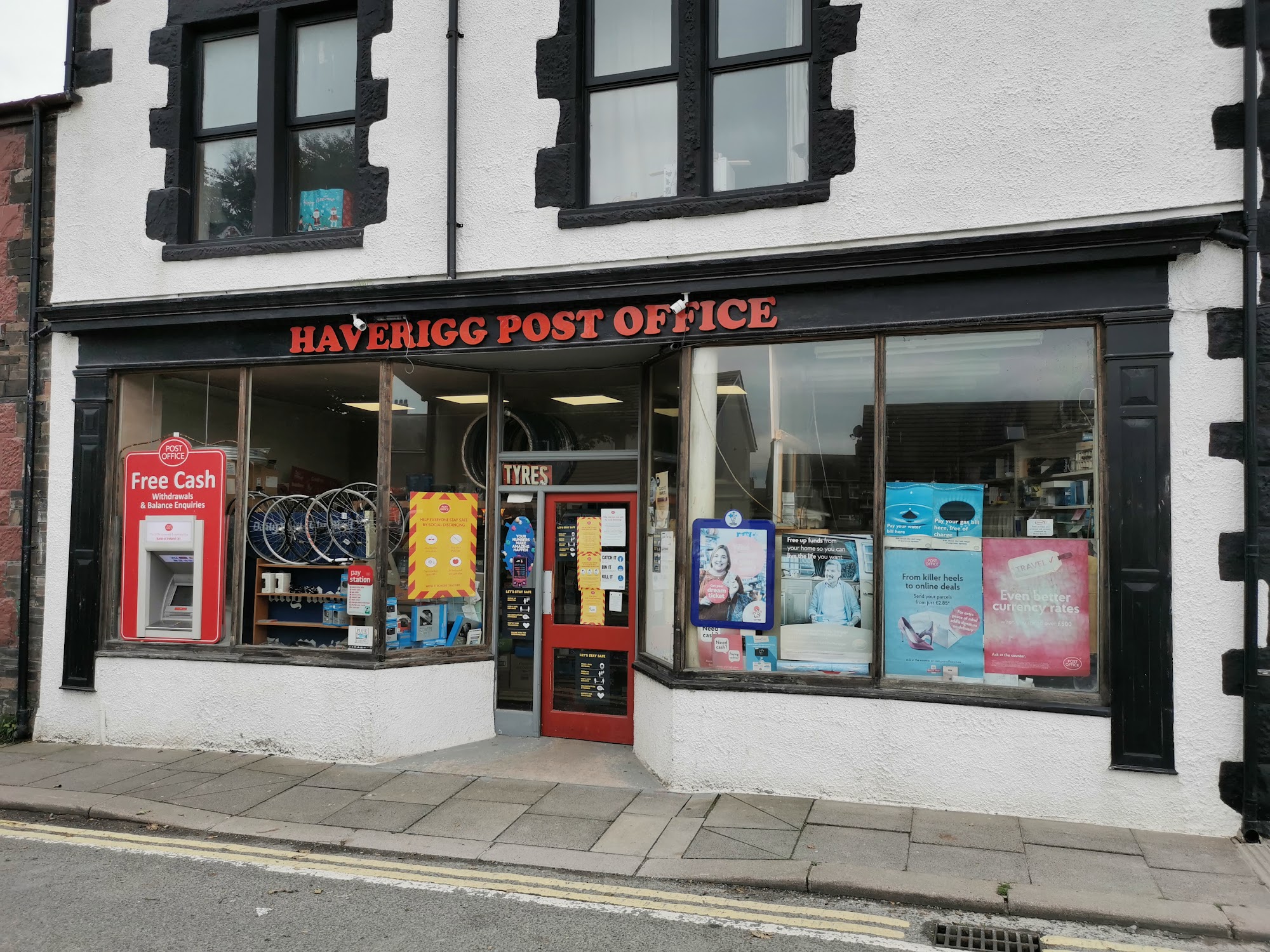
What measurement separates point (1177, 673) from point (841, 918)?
112 inches

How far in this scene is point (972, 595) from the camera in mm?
6625

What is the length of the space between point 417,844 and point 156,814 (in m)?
2.03

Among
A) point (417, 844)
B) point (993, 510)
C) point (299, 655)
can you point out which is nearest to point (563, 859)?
point (417, 844)

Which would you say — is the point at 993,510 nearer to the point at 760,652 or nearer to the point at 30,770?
the point at 760,652

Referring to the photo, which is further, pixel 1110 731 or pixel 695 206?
pixel 695 206

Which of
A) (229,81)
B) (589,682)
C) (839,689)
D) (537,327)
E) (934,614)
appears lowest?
(589,682)

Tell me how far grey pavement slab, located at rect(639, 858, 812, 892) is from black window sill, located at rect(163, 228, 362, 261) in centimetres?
553

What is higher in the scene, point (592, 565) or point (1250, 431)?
point (1250, 431)

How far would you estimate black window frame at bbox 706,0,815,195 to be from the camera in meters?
7.14

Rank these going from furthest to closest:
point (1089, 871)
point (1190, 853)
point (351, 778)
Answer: point (351, 778) → point (1190, 853) → point (1089, 871)

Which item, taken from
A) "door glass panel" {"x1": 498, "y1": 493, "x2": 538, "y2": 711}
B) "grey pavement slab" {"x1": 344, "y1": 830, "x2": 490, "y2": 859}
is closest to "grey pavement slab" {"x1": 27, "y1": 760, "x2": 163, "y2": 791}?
"grey pavement slab" {"x1": 344, "y1": 830, "x2": 490, "y2": 859}

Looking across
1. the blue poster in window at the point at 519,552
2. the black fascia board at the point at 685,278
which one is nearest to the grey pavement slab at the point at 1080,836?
the black fascia board at the point at 685,278

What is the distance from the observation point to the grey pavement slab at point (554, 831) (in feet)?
19.3

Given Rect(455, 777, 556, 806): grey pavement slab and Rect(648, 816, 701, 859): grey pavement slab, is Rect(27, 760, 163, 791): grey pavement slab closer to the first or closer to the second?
Rect(455, 777, 556, 806): grey pavement slab
